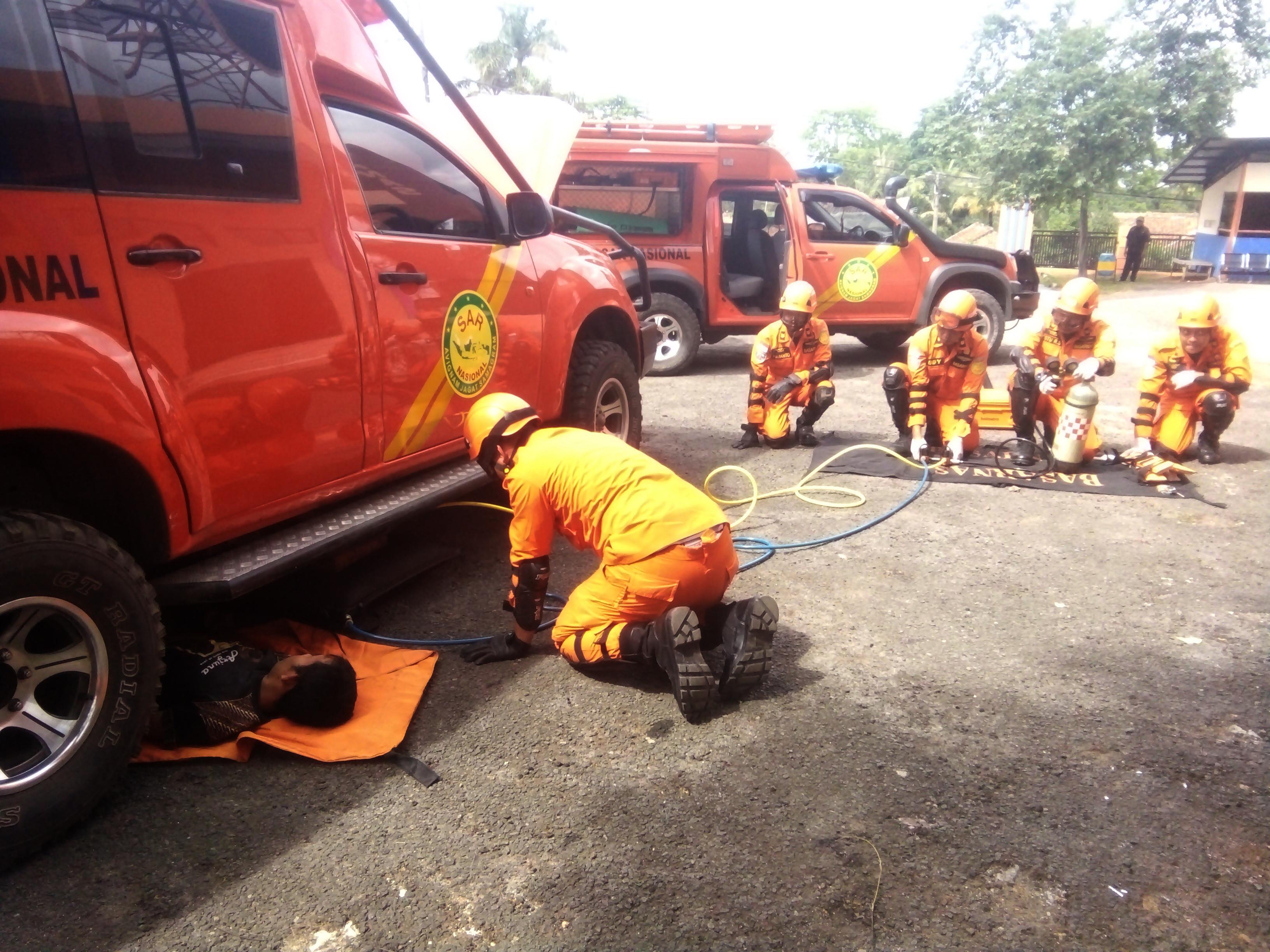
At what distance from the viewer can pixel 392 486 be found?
3.51 m

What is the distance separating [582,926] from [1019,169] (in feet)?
86.4

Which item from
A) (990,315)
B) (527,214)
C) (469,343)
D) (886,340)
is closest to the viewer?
(469,343)

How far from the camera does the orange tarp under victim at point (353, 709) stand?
264 cm

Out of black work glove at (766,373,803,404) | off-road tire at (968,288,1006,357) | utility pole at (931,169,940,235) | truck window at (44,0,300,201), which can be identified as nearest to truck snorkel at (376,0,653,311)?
truck window at (44,0,300,201)

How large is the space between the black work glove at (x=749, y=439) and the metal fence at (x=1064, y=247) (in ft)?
89.9

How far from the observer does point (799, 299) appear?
627 centimetres

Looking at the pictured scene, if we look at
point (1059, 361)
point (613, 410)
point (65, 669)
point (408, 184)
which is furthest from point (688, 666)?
point (1059, 361)

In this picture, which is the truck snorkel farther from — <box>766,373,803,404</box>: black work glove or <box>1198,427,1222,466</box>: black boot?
<box>1198,427,1222,466</box>: black boot

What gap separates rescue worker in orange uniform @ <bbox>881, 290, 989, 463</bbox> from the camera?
5750mm

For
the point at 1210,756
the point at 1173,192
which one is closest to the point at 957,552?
the point at 1210,756

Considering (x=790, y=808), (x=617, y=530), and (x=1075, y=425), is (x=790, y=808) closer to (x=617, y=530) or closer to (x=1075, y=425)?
(x=617, y=530)

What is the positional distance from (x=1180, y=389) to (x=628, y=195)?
526cm

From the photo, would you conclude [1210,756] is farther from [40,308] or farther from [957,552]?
[40,308]

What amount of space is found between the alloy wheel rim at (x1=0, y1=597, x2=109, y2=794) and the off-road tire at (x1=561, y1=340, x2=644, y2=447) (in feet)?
8.95
